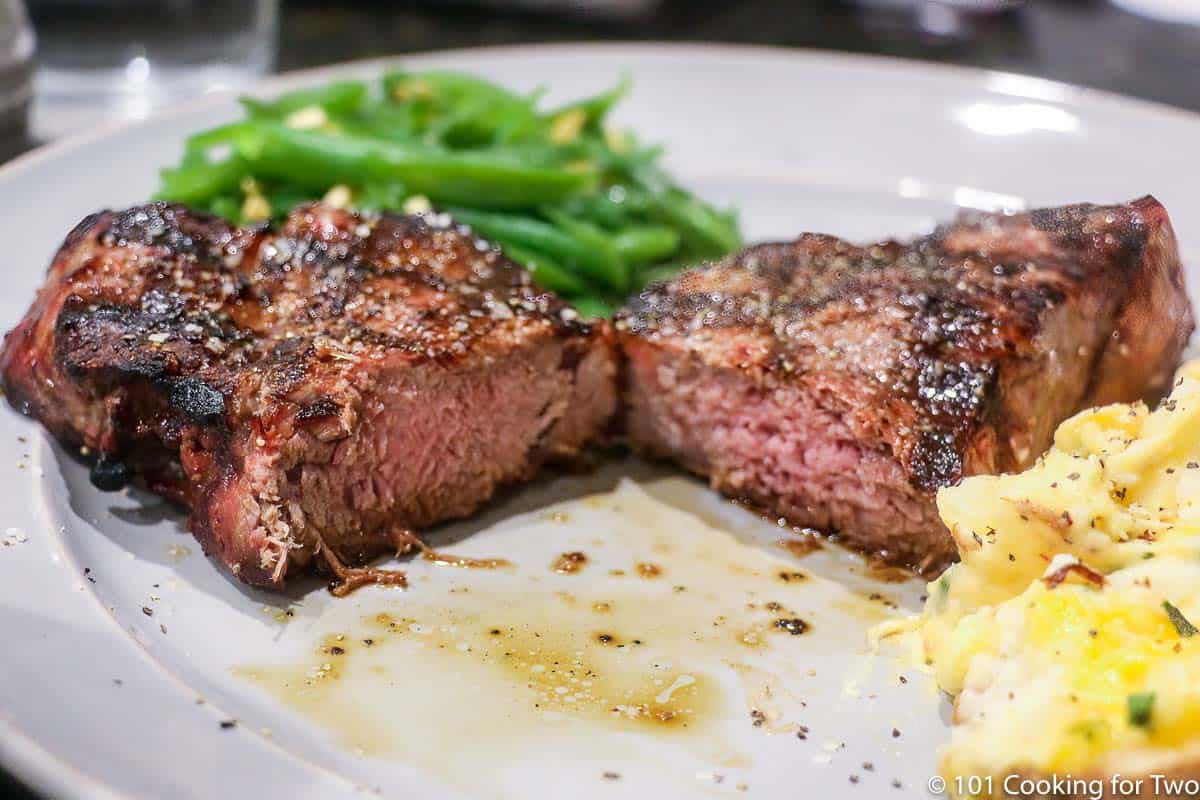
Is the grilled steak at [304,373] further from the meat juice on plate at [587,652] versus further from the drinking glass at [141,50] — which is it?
the drinking glass at [141,50]

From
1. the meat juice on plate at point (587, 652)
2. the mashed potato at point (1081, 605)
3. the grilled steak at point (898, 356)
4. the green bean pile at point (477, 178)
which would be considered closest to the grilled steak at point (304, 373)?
the meat juice on plate at point (587, 652)

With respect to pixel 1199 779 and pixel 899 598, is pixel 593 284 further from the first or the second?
pixel 1199 779

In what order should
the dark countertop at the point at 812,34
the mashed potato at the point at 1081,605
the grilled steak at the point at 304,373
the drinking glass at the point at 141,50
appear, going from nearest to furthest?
the mashed potato at the point at 1081,605 < the grilled steak at the point at 304,373 < the drinking glass at the point at 141,50 < the dark countertop at the point at 812,34

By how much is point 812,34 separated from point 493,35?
2786 mm

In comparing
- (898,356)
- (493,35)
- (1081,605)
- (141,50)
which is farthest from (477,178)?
(493,35)

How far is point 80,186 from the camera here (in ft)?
19.0

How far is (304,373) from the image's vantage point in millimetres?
3943

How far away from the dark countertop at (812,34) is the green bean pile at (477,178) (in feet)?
11.4

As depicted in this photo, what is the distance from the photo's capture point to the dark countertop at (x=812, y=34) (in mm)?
9547

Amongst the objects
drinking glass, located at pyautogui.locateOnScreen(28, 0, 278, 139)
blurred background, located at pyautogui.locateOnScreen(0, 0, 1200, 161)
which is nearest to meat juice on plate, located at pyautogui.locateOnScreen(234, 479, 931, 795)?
blurred background, located at pyautogui.locateOnScreen(0, 0, 1200, 161)

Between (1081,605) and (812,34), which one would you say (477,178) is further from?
(812,34)

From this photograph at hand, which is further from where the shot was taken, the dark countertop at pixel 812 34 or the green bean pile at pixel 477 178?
the dark countertop at pixel 812 34

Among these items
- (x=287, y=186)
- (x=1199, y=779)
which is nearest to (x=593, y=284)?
(x=287, y=186)

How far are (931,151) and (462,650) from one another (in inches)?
169
